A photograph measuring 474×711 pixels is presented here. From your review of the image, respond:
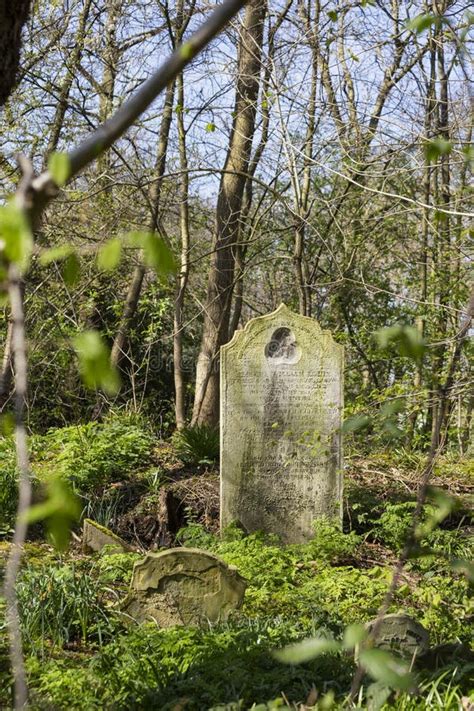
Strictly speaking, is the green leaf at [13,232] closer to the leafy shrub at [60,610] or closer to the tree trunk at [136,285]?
the leafy shrub at [60,610]

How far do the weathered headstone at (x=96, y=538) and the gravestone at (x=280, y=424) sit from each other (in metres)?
1.12

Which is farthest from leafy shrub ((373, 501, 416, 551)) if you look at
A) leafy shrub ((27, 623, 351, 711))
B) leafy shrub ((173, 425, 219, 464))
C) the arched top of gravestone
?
leafy shrub ((27, 623, 351, 711))

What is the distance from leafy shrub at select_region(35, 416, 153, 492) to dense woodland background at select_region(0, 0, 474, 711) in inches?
1.3

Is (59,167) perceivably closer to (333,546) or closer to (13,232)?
(13,232)

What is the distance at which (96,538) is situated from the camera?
6699 mm

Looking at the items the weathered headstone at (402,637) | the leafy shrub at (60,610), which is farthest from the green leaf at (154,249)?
the leafy shrub at (60,610)

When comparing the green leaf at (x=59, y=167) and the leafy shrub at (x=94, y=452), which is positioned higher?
the green leaf at (x=59, y=167)

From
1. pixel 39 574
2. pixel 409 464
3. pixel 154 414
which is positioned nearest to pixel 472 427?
pixel 409 464

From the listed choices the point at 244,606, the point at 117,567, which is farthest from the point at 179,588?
the point at 117,567

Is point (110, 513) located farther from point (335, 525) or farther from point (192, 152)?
point (192, 152)

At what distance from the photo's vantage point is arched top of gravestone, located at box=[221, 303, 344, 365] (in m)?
7.38

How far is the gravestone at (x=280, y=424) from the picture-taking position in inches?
291

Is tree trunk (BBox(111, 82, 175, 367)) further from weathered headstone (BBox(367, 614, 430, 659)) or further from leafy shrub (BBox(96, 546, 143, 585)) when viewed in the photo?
weathered headstone (BBox(367, 614, 430, 659))

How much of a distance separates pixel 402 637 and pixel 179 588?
4.90ft
